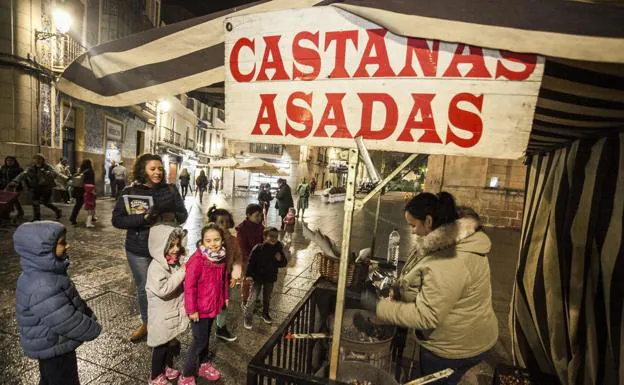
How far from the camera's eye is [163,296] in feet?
8.96

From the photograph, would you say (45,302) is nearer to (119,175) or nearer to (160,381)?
(160,381)

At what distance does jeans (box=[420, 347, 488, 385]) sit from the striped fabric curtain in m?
1.00

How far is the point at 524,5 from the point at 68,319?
326 cm

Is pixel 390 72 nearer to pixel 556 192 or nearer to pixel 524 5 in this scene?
pixel 524 5

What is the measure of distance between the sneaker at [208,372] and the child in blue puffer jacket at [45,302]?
4.05 ft

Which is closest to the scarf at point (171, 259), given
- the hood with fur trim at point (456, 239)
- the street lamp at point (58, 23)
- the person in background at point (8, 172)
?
the hood with fur trim at point (456, 239)

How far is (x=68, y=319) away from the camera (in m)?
2.16

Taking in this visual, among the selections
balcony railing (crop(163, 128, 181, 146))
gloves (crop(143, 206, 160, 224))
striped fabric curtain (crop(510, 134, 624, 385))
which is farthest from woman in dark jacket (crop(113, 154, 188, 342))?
balcony railing (crop(163, 128, 181, 146))

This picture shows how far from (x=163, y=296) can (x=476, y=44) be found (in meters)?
2.93

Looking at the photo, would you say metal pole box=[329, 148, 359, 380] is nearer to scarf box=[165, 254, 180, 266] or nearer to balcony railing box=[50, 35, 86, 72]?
scarf box=[165, 254, 180, 266]

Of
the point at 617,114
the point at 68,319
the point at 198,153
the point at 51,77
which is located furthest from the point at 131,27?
the point at 617,114

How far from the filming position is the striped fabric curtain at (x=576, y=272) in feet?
7.82

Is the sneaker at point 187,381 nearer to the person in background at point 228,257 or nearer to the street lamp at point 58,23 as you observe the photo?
the person in background at point 228,257

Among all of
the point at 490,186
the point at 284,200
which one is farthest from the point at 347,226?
the point at 490,186
